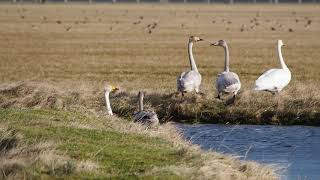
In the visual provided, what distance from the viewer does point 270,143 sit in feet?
56.9

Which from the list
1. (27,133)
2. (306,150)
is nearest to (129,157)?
(27,133)

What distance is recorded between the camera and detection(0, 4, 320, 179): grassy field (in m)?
11.5

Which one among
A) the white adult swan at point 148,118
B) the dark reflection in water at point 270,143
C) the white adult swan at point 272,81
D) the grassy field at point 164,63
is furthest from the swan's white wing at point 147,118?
the white adult swan at point 272,81

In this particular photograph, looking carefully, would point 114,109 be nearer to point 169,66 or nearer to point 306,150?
point 306,150

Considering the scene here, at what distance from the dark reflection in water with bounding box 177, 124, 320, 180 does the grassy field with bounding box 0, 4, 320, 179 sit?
0.80m

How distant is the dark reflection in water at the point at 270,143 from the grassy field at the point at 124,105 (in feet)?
2.62

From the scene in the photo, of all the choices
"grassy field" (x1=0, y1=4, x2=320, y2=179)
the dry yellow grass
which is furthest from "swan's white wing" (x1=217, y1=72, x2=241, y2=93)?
the dry yellow grass

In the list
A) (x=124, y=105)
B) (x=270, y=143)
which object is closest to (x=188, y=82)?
(x=124, y=105)

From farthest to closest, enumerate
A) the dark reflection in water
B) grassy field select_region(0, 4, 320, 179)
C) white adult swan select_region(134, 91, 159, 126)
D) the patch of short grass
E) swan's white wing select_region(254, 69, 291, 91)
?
swan's white wing select_region(254, 69, 291, 91) → white adult swan select_region(134, 91, 159, 126) → the dark reflection in water → grassy field select_region(0, 4, 320, 179) → the patch of short grass

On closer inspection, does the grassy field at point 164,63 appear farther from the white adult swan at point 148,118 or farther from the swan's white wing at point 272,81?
the white adult swan at point 148,118

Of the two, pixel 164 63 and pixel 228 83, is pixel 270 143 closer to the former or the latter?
pixel 228 83

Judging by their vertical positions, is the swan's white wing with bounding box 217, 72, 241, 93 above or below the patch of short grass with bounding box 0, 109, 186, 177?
below

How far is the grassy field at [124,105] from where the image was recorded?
11484mm

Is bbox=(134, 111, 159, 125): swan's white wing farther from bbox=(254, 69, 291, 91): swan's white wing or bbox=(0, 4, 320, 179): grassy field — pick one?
bbox=(254, 69, 291, 91): swan's white wing
